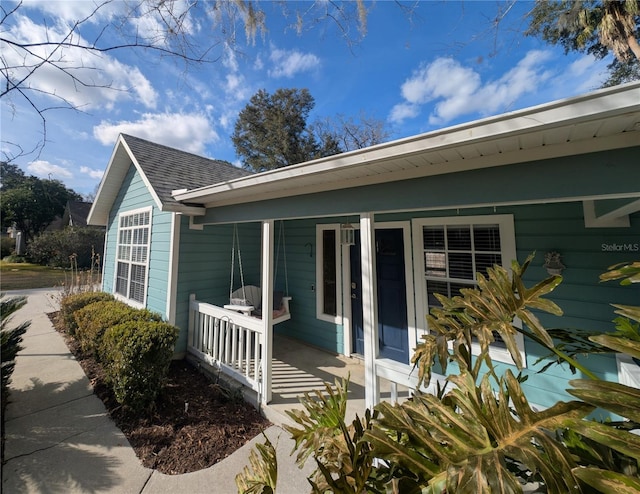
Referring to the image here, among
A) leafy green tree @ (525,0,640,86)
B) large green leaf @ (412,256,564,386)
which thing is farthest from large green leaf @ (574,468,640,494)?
leafy green tree @ (525,0,640,86)

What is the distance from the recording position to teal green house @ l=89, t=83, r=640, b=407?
61.3 inches

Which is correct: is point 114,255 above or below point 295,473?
above

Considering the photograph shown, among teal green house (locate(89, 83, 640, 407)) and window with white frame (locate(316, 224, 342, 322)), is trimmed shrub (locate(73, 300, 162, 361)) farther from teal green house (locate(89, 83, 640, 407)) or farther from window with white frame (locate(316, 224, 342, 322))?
window with white frame (locate(316, 224, 342, 322))

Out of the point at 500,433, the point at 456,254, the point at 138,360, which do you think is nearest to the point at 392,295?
the point at 456,254

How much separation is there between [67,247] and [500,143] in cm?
2155

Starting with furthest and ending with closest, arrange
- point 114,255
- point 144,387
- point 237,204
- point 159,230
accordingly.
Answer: point 114,255 < point 159,230 < point 237,204 < point 144,387

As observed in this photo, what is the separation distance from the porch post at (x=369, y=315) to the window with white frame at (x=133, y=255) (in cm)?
455

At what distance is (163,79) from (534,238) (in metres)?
4.31

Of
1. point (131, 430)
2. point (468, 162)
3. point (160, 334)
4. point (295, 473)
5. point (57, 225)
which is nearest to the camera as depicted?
point (468, 162)

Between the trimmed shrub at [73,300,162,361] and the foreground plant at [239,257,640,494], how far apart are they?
12.4ft

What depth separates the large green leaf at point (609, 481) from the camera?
559 mm

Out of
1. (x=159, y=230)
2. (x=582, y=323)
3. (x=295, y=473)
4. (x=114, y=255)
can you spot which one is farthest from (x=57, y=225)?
(x=582, y=323)

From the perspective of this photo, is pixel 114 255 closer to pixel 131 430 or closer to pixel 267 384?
pixel 131 430

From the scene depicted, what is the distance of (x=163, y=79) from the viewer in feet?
8.52
